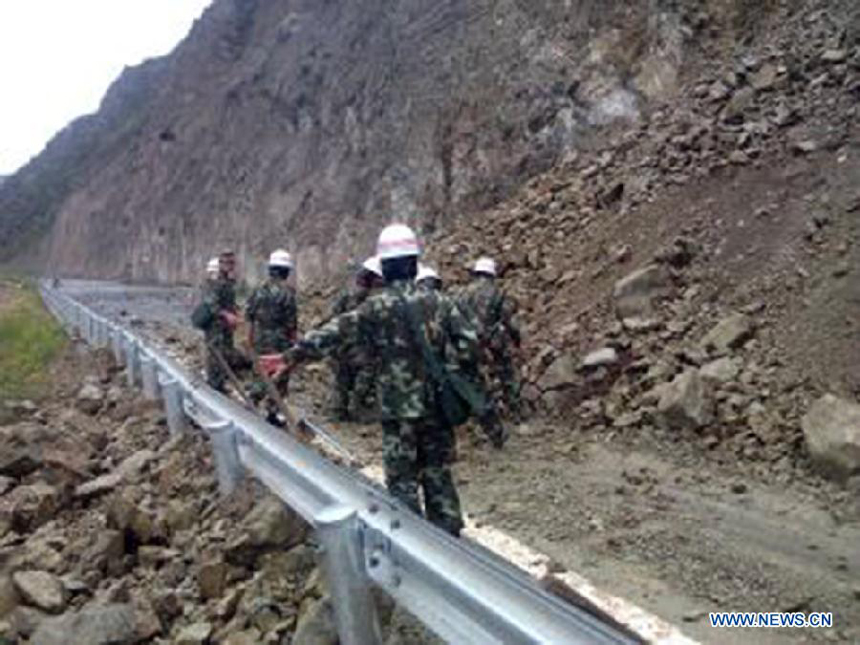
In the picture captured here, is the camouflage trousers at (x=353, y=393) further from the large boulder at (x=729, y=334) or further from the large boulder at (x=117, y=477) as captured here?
the large boulder at (x=729, y=334)

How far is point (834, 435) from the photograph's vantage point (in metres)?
7.76

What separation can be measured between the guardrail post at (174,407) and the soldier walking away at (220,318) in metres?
1.70

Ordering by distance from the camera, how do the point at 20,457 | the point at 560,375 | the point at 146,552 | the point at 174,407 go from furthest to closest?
1. the point at 560,375
2. the point at 20,457
3. the point at 174,407
4. the point at 146,552

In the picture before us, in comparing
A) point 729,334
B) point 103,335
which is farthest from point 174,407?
point 103,335

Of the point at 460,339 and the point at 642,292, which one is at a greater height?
the point at 460,339

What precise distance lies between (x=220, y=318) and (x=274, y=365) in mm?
5617

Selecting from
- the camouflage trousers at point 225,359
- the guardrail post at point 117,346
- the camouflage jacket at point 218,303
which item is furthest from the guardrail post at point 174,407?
the guardrail post at point 117,346

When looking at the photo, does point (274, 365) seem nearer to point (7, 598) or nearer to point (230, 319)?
point (7, 598)

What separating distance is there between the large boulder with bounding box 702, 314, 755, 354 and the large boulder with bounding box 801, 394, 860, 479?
59.9 inches

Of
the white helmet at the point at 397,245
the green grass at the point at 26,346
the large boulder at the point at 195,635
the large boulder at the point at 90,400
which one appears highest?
the white helmet at the point at 397,245

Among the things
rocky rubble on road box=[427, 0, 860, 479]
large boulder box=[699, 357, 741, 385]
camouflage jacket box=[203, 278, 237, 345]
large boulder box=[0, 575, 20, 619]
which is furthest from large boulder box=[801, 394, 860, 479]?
camouflage jacket box=[203, 278, 237, 345]

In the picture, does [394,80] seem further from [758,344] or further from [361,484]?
[361,484]

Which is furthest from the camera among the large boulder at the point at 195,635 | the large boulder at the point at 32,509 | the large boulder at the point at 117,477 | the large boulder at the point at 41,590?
the large boulder at the point at 117,477

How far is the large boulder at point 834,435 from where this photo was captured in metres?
7.59
